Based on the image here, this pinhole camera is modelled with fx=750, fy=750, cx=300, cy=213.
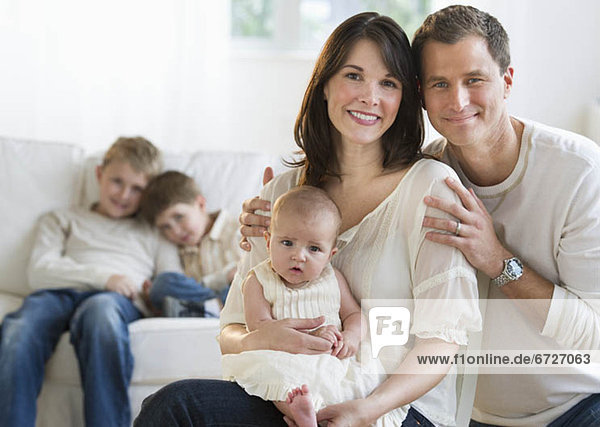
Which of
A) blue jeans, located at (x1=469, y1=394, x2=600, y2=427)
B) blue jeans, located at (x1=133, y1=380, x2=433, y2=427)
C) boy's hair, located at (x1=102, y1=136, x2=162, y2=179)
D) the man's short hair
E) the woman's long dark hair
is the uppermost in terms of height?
the man's short hair

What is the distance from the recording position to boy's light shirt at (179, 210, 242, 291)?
2.51m

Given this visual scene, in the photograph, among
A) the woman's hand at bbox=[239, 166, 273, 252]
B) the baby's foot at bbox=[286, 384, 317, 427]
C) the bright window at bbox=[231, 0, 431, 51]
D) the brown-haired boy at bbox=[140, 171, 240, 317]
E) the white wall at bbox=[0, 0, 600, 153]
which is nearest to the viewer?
the baby's foot at bbox=[286, 384, 317, 427]

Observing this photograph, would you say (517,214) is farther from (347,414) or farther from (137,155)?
(137,155)

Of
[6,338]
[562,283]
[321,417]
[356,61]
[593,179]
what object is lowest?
[6,338]

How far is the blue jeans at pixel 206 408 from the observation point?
4.02 ft

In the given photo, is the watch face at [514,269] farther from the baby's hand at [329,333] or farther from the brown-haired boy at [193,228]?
the brown-haired boy at [193,228]

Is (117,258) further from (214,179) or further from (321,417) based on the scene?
(321,417)

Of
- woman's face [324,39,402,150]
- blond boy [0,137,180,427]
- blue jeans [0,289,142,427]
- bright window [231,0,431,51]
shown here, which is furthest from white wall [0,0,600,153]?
woman's face [324,39,402,150]

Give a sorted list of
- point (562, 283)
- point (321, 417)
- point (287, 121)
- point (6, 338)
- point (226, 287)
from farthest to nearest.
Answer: point (287, 121)
point (226, 287)
point (6, 338)
point (562, 283)
point (321, 417)

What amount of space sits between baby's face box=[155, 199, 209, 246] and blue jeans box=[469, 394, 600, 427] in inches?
56.5

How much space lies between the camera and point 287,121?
386 centimetres

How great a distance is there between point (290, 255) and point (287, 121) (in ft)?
8.55

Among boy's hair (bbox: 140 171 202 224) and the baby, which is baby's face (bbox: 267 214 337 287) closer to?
the baby

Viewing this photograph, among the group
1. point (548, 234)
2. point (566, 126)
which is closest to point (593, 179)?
point (548, 234)
